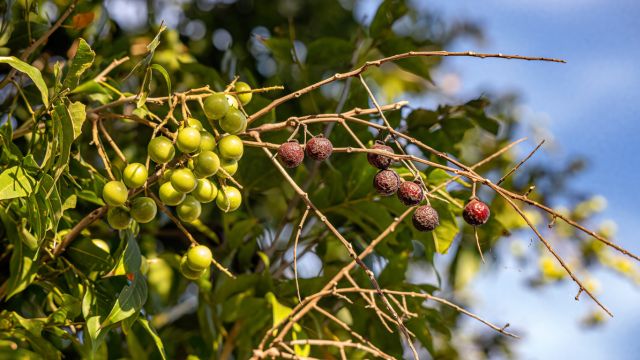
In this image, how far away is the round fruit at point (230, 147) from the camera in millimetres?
990

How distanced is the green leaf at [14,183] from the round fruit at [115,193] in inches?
4.0

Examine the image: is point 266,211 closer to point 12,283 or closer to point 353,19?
point 353,19

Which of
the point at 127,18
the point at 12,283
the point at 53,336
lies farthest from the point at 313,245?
the point at 127,18

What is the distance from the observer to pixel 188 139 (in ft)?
3.14

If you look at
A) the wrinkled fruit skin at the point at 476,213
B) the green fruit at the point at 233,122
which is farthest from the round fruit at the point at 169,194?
the wrinkled fruit skin at the point at 476,213

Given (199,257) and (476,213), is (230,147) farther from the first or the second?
(476,213)

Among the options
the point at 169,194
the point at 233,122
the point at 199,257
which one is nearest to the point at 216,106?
the point at 233,122

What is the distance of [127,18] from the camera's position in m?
2.19

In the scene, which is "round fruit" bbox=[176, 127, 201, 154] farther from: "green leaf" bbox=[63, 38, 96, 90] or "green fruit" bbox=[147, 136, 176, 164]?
"green leaf" bbox=[63, 38, 96, 90]

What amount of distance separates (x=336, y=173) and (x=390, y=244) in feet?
0.74

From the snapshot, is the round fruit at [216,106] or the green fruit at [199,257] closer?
the round fruit at [216,106]

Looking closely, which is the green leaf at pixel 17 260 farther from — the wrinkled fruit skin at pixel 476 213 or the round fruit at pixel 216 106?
the wrinkled fruit skin at pixel 476 213

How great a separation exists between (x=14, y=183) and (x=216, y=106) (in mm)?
288

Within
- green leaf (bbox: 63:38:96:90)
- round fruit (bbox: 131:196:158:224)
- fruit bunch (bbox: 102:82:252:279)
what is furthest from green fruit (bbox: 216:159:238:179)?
green leaf (bbox: 63:38:96:90)
